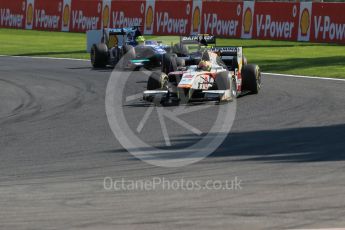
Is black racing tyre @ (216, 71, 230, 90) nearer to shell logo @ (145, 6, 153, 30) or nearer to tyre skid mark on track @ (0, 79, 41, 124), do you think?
tyre skid mark on track @ (0, 79, 41, 124)

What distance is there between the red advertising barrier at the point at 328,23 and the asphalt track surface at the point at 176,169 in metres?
14.9

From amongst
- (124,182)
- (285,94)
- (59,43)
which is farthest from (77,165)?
(59,43)

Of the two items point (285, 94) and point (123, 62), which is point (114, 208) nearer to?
point (285, 94)

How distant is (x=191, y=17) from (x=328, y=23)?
6830 millimetres

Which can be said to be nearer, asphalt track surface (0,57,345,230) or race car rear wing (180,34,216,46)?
asphalt track surface (0,57,345,230)

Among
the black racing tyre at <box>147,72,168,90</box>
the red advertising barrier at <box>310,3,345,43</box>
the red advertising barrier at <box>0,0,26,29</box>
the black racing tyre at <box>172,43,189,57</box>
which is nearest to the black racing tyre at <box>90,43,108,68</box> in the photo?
the black racing tyre at <box>172,43,189,57</box>

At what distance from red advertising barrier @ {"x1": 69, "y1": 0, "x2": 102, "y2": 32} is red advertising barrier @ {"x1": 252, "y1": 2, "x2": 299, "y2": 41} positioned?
364 inches

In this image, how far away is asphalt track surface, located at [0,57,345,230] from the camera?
8.05 m

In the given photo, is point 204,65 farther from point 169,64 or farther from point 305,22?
point 305,22

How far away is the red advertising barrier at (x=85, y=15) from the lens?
43.1 metres

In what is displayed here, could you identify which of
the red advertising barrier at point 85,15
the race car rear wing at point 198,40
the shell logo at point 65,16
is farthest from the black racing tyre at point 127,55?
the shell logo at point 65,16

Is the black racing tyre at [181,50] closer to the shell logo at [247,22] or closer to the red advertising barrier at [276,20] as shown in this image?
the red advertising barrier at [276,20]

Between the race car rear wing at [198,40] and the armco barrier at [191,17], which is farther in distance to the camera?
the armco barrier at [191,17]

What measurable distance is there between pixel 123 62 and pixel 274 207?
1795 centimetres
